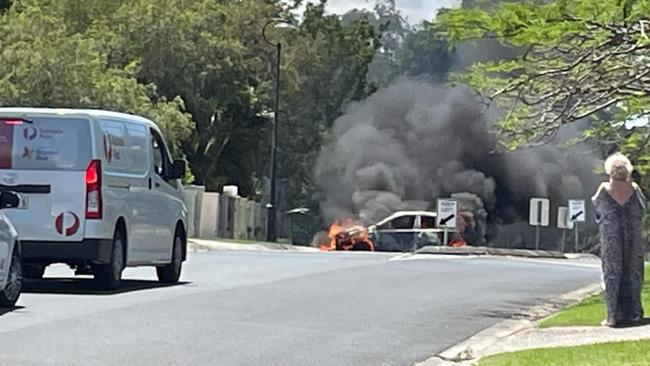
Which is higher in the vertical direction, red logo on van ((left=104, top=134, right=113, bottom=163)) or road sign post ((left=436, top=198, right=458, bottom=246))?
red logo on van ((left=104, top=134, right=113, bottom=163))

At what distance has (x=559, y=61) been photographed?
2019cm

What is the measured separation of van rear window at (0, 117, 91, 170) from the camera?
60.3 ft

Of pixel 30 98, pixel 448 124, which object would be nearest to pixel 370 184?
pixel 448 124

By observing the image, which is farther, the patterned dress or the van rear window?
the van rear window

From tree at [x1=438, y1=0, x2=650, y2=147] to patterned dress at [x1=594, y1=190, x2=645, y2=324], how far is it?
2245 mm

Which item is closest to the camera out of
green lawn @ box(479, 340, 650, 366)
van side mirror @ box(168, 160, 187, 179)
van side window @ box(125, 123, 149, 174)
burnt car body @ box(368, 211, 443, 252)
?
green lawn @ box(479, 340, 650, 366)

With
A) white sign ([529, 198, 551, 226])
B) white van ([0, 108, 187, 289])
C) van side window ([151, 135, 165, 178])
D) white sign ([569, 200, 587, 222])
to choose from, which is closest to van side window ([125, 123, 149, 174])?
van side window ([151, 135, 165, 178])

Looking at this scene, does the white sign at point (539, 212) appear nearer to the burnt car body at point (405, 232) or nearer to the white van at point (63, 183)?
the burnt car body at point (405, 232)

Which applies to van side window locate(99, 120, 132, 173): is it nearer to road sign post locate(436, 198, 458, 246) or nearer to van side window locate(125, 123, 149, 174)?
van side window locate(125, 123, 149, 174)

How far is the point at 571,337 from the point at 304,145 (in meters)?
54.1

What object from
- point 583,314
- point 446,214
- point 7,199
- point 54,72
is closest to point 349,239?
point 446,214

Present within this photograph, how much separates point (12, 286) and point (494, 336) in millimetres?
4988

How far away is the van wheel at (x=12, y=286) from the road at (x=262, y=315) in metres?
0.19

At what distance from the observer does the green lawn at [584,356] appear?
1234cm
